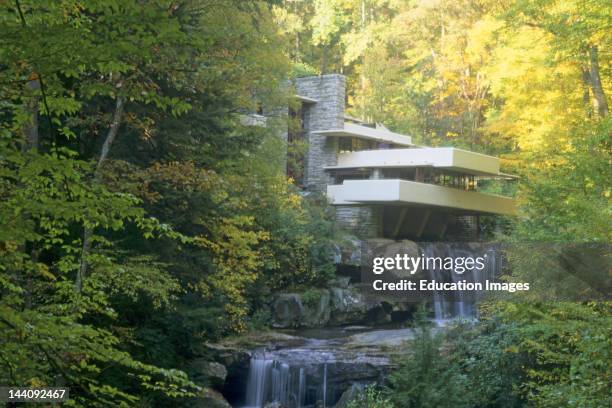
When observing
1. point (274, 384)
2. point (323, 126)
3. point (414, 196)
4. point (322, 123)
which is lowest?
point (274, 384)

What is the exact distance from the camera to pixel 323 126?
2970 cm

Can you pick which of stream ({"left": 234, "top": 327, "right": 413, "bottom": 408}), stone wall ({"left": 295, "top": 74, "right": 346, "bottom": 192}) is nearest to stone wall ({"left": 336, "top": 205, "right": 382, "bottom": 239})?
stone wall ({"left": 295, "top": 74, "right": 346, "bottom": 192})

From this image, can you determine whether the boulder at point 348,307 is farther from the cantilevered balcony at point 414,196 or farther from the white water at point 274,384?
the white water at point 274,384

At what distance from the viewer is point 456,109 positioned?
3344 centimetres

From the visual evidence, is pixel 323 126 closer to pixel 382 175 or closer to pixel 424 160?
pixel 382 175

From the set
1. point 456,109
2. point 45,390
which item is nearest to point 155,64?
point 45,390

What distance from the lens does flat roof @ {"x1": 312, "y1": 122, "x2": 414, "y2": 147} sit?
29248 millimetres

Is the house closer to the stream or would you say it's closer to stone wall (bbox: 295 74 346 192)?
stone wall (bbox: 295 74 346 192)

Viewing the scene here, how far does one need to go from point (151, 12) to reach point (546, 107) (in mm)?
16613

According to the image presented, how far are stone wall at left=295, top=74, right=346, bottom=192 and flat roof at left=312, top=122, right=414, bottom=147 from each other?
0.98ft

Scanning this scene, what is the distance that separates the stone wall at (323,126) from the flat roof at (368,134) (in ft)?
0.98

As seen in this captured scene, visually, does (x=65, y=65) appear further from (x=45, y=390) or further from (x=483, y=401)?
(x=483, y=401)

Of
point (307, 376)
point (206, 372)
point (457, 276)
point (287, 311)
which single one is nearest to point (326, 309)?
point (287, 311)

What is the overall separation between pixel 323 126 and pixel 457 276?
7.31 meters
